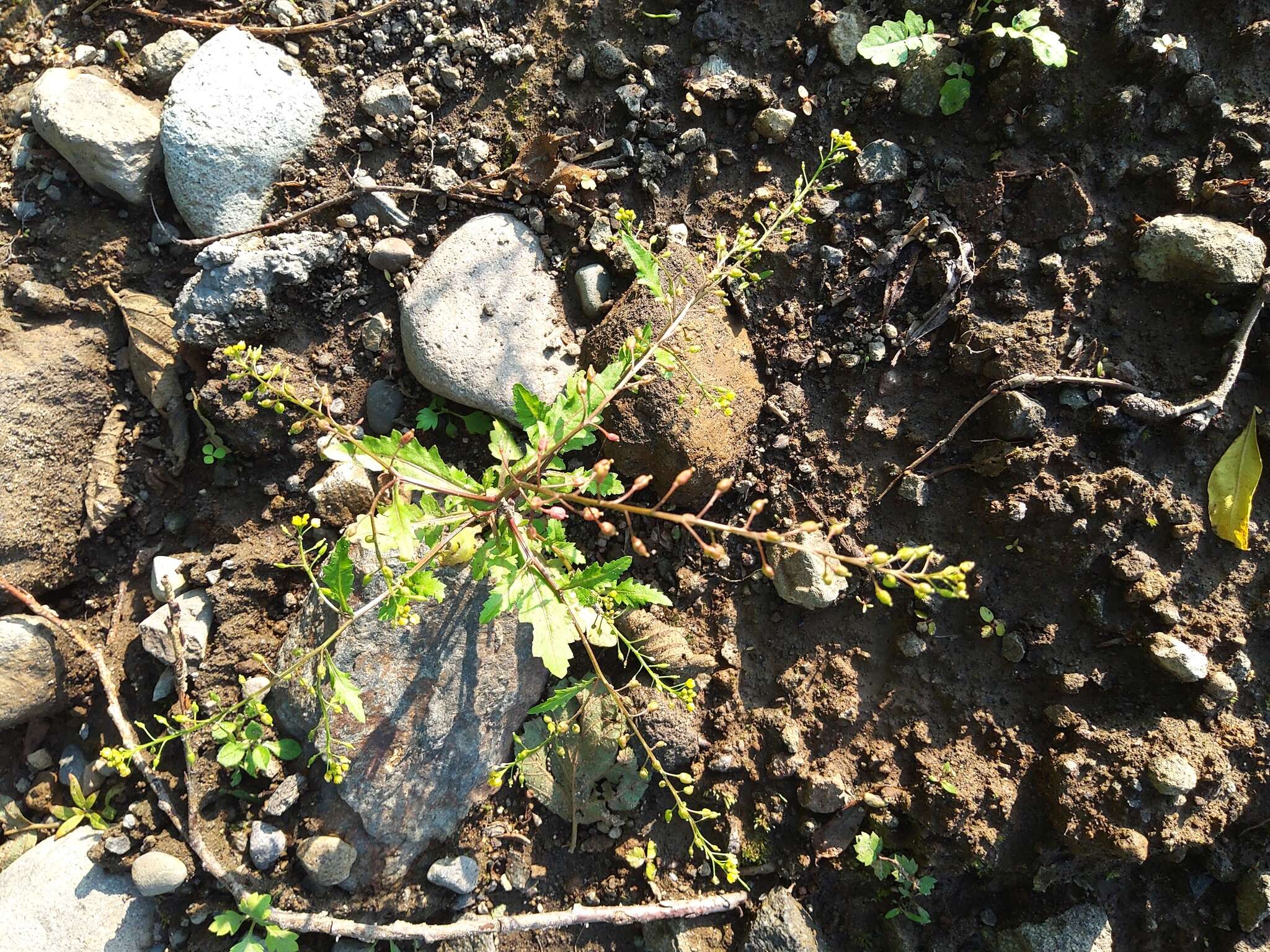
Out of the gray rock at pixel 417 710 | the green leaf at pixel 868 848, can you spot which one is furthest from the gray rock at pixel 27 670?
the green leaf at pixel 868 848

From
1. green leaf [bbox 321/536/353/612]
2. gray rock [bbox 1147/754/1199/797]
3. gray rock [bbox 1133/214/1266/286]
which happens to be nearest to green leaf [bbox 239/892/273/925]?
green leaf [bbox 321/536/353/612]

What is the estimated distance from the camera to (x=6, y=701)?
398cm

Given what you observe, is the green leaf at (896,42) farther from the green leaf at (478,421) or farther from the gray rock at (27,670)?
the gray rock at (27,670)

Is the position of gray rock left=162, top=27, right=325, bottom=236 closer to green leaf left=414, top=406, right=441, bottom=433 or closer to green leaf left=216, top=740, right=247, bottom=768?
green leaf left=414, top=406, right=441, bottom=433

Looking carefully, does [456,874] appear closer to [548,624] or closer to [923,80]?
[548,624]

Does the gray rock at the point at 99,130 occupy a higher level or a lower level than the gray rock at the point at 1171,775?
higher

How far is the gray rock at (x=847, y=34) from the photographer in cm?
401

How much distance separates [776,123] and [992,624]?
9.29ft

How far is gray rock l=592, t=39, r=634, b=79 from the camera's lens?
13.4 ft

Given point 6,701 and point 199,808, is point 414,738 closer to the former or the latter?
point 199,808

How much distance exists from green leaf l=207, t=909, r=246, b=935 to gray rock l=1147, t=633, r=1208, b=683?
15.1 feet

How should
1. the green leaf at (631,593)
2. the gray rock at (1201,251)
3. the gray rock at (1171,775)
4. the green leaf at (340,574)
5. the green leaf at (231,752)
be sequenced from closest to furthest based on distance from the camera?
1. the green leaf at (340,574)
2. the green leaf at (631,593)
3. the green leaf at (231,752)
4. the gray rock at (1171,775)
5. the gray rock at (1201,251)

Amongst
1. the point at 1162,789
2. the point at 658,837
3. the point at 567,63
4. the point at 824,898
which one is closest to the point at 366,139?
the point at 567,63

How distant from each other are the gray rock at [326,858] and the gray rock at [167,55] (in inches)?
162
